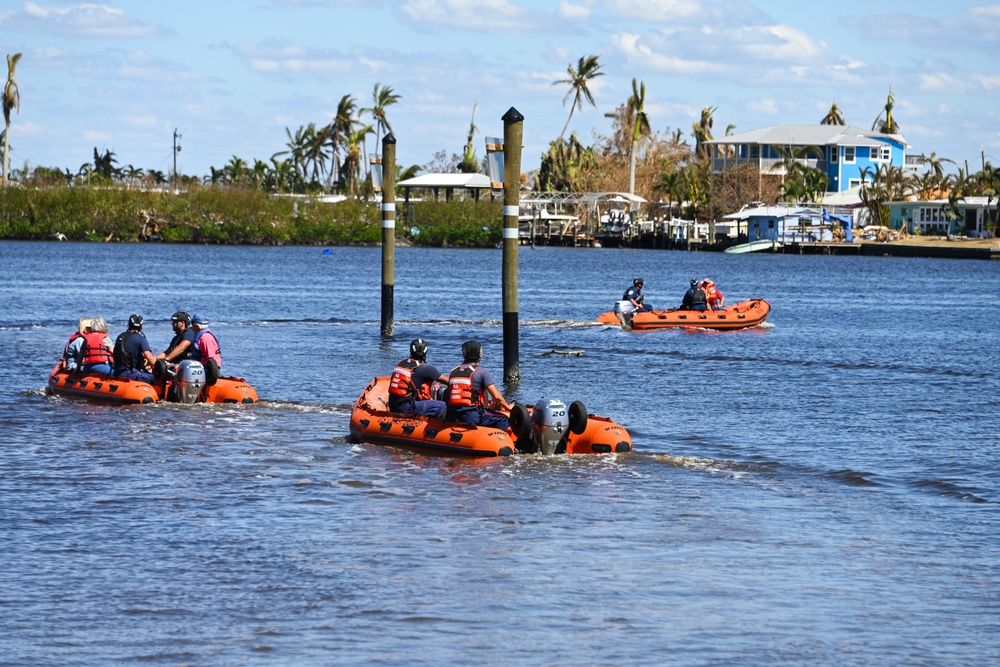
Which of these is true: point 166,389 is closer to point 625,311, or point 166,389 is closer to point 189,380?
point 189,380

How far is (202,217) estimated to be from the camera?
129750 mm

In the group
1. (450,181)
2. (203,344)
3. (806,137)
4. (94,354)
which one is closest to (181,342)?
(203,344)

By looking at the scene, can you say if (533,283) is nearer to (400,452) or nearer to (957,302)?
(957,302)

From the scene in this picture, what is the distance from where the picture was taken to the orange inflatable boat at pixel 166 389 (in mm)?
22984

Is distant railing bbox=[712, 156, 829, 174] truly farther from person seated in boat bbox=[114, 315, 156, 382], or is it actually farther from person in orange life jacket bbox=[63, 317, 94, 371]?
person seated in boat bbox=[114, 315, 156, 382]

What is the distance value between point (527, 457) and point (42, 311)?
3401 cm

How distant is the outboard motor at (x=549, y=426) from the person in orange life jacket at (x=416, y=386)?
1.33m

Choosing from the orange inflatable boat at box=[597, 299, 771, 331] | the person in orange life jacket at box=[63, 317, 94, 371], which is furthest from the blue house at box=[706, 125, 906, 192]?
the person in orange life jacket at box=[63, 317, 94, 371]

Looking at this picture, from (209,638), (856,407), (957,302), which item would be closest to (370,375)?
(856,407)

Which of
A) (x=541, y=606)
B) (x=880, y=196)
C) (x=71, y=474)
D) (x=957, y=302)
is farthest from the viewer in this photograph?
(x=880, y=196)

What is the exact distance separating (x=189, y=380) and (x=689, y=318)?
2152 cm

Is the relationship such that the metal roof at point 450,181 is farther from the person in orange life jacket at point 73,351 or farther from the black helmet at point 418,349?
the black helmet at point 418,349

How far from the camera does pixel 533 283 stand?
77562mm

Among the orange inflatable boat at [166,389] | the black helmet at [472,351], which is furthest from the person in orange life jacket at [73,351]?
the black helmet at [472,351]
